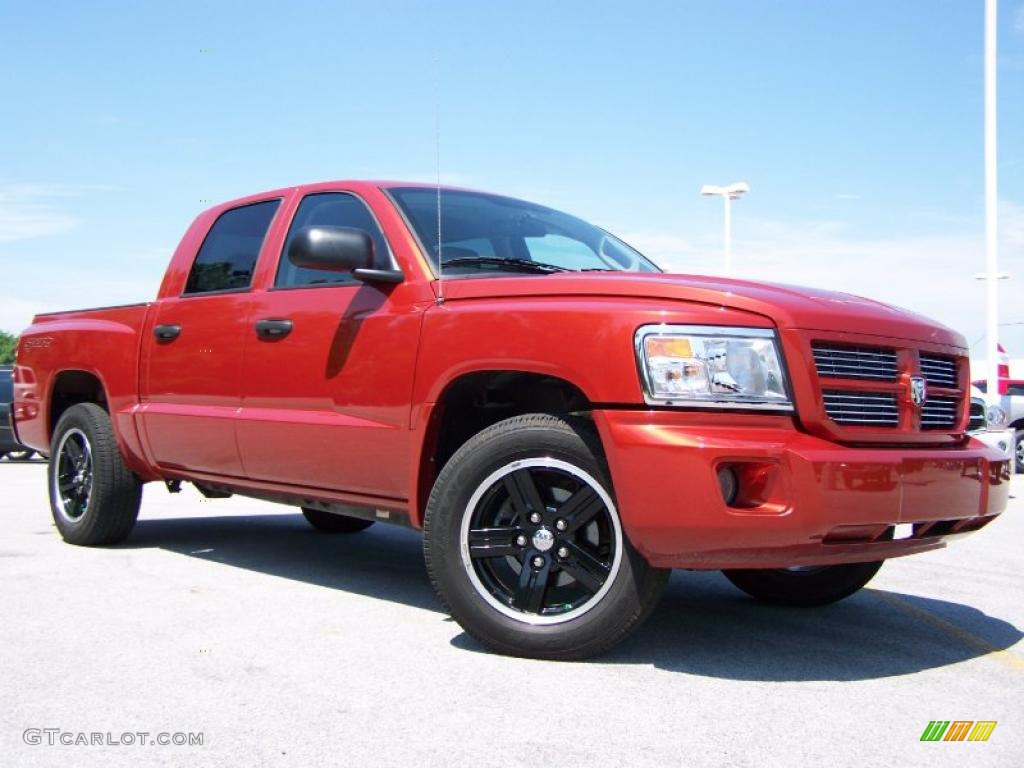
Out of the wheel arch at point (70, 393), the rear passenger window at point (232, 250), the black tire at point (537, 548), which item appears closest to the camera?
the black tire at point (537, 548)

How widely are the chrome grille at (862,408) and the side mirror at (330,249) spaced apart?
1.88m

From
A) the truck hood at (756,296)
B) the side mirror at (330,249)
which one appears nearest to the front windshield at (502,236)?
the side mirror at (330,249)

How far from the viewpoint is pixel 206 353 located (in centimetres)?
511

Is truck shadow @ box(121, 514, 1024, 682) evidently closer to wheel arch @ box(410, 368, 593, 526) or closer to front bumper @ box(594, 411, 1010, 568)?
front bumper @ box(594, 411, 1010, 568)

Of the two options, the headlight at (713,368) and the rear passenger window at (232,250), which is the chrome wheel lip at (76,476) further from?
the headlight at (713,368)

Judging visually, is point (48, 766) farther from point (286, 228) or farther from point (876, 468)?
point (286, 228)

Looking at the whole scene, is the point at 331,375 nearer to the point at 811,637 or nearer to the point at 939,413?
the point at 811,637

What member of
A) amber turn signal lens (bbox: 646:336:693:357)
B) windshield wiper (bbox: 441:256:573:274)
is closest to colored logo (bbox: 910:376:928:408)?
amber turn signal lens (bbox: 646:336:693:357)

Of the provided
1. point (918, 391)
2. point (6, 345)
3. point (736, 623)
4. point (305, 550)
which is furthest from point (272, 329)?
point (6, 345)

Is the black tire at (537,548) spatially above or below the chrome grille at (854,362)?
below

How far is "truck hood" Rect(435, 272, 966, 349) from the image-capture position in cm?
336

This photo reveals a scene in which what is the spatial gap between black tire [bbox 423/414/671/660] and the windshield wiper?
831mm

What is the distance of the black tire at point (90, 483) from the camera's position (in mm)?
5852

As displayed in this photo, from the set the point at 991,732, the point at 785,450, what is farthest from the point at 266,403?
the point at 991,732
